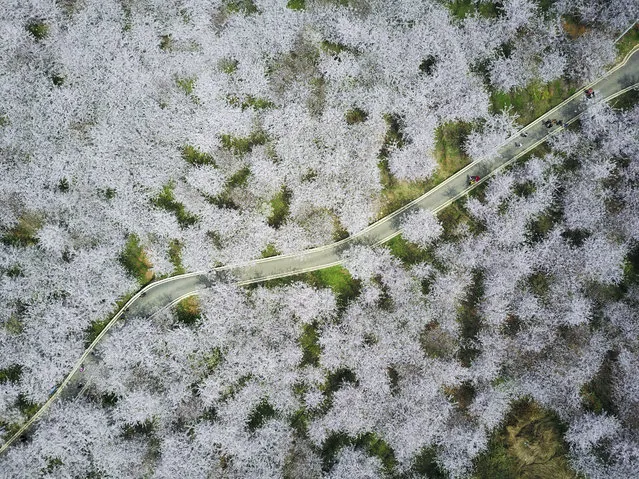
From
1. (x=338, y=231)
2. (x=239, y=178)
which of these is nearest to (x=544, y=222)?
(x=338, y=231)

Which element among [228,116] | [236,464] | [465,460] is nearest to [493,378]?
[465,460]

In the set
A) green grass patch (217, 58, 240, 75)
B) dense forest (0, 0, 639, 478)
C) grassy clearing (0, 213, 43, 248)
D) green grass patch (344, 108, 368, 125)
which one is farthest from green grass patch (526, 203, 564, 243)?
grassy clearing (0, 213, 43, 248)

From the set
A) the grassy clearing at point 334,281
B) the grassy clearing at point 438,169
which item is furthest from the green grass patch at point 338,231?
the grassy clearing at point 438,169

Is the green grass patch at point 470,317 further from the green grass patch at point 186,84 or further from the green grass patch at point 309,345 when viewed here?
the green grass patch at point 186,84

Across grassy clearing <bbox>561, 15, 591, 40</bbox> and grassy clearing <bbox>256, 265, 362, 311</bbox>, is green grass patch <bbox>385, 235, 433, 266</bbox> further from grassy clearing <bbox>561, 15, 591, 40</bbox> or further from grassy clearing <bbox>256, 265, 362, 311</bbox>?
grassy clearing <bbox>561, 15, 591, 40</bbox>

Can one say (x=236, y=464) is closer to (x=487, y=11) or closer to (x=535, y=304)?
(x=535, y=304)

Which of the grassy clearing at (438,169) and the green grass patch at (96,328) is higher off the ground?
the grassy clearing at (438,169)
